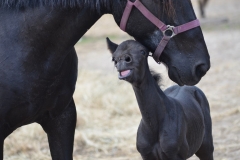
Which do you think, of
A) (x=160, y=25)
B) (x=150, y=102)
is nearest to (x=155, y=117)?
(x=150, y=102)

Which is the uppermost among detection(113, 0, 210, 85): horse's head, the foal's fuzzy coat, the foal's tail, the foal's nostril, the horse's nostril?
detection(113, 0, 210, 85): horse's head

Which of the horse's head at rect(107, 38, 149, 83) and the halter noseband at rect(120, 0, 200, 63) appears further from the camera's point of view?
the horse's head at rect(107, 38, 149, 83)

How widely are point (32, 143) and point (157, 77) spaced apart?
2.25 meters

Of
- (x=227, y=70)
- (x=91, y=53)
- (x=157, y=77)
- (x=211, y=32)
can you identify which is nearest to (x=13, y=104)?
(x=157, y=77)

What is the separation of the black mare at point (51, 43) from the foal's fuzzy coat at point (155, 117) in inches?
8.3

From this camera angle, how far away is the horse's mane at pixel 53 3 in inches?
106

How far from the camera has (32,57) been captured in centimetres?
278

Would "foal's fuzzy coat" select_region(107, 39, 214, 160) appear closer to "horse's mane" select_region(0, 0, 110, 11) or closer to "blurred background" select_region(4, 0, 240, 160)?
"horse's mane" select_region(0, 0, 110, 11)

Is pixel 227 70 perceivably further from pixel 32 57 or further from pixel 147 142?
pixel 32 57

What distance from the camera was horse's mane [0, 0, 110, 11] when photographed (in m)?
2.69

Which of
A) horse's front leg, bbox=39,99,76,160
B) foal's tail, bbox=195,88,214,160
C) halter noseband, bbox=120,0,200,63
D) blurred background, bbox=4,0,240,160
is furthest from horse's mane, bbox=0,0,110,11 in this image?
blurred background, bbox=4,0,240,160

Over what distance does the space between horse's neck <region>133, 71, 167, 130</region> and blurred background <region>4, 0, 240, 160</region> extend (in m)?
1.11

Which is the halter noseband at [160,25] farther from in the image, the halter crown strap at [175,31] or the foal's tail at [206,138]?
the foal's tail at [206,138]

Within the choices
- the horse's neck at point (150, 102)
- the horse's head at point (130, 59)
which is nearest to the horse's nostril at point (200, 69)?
the horse's head at point (130, 59)
